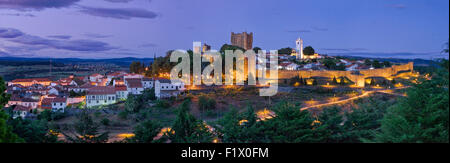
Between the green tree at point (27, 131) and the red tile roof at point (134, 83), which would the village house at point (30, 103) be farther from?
the green tree at point (27, 131)

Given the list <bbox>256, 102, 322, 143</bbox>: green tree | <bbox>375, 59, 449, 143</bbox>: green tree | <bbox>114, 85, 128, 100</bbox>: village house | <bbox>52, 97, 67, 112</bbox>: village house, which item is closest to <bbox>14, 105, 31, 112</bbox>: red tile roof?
<bbox>52, 97, 67, 112</bbox>: village house

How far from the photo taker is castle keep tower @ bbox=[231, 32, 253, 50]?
65812 millimetres

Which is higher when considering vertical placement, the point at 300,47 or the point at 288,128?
the point at 300,47

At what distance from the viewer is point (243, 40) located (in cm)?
6594

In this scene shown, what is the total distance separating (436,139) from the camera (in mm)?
5617

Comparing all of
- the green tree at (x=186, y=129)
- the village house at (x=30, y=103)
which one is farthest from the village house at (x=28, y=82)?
the green tree at (x=186, y=129)

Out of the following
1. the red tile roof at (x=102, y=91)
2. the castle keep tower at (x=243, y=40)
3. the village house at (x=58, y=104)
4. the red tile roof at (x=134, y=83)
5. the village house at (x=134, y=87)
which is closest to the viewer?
the village house at (x=58, y=104)

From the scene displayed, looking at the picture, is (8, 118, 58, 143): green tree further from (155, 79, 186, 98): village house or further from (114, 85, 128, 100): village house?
(114, 85, 128, 100): village house

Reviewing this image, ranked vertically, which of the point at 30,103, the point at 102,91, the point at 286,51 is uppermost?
the point at 286,51

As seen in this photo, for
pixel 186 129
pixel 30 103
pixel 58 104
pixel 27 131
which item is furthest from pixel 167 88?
pixel 27 131

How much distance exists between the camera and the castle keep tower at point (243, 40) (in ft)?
216

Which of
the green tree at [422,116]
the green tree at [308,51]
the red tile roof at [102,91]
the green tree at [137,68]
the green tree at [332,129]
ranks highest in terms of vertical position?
the green tree at [308,51]

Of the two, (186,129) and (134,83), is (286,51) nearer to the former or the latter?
(134,83)
